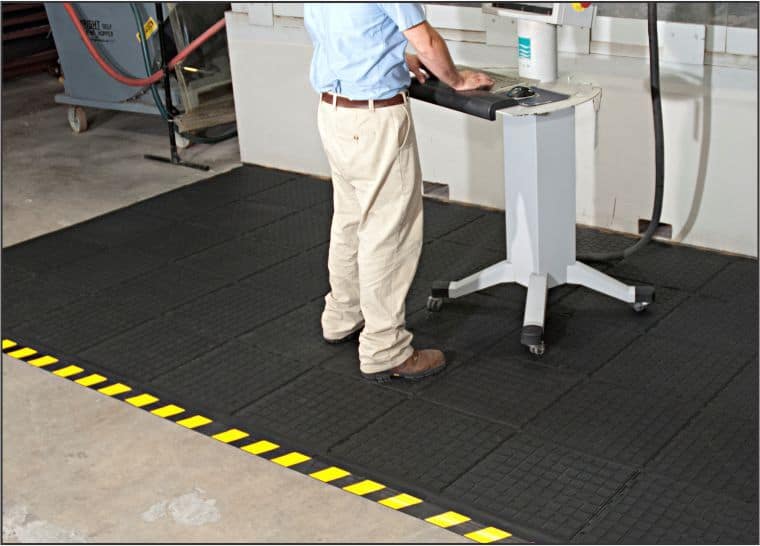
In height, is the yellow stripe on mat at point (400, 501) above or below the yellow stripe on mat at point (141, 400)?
below

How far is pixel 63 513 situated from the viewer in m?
3.45

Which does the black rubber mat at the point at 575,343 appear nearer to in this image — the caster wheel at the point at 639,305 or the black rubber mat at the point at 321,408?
the caster wheel at the point at 639,305

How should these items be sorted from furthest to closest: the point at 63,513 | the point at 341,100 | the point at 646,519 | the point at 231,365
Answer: the point at 231,365, the point at 341,100, the point at 63,513, the point at 646,519

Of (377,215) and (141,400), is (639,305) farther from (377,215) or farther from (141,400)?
(141,400)

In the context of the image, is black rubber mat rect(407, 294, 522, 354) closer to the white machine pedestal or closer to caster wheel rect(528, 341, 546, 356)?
the white machine pedestal

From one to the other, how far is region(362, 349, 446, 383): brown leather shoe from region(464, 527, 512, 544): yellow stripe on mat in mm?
963

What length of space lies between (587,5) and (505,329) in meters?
1.34

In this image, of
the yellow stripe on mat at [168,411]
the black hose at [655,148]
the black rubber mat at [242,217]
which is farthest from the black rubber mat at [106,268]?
the black hose at [655,148]

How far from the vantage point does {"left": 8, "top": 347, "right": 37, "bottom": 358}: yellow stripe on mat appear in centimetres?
455

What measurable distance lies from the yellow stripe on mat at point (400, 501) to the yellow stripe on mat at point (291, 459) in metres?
0.38

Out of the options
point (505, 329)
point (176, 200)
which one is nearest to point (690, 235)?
point (505, 329)

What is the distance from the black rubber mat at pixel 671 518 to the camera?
3129mm

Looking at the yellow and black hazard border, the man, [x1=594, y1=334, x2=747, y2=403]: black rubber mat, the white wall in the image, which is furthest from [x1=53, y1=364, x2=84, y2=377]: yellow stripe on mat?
the white wall

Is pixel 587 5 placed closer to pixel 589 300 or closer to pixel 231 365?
pixel 589 300
